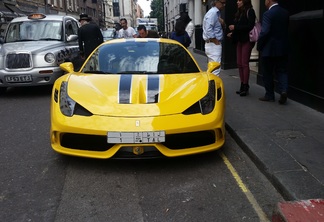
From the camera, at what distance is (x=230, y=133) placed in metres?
5.04

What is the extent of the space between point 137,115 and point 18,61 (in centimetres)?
524

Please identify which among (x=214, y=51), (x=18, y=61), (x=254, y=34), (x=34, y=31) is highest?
(x=34, y=31)

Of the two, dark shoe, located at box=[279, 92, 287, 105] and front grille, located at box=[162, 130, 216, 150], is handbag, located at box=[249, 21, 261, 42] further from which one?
front grille, located at box=[162, 130, 216, 150]

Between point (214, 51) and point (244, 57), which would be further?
point (214, 51)

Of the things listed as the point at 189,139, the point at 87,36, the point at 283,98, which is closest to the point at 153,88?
the point at 189,139

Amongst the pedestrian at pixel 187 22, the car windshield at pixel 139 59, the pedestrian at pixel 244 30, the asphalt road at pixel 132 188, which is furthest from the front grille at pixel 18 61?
the pedestrian at pixel 244 30

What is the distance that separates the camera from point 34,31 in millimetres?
9258

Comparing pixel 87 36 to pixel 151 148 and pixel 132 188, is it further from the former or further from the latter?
pixel 132 188

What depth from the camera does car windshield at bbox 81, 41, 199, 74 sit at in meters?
4.82

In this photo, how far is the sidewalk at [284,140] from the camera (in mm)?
3289

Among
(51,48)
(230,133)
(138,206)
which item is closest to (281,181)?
(138,206)

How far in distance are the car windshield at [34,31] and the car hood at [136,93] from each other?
17.2 feet

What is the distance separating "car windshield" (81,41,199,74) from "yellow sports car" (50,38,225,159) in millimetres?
273

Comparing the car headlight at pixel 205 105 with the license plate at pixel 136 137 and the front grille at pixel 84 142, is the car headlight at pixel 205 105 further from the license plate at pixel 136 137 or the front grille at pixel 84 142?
the front grille at pixel 84 142
